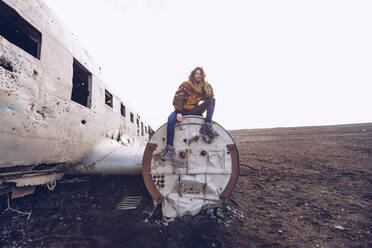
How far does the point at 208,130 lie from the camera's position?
12.2ft

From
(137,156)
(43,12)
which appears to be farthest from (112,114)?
(43,12)

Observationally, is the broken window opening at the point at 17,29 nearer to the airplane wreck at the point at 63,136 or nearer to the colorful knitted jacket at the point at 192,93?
the airplane wreck at the point at 63,136

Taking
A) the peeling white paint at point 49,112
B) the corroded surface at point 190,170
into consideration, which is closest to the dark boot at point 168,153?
the corroded surface at point 190,170

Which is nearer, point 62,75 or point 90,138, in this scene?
point 62,75

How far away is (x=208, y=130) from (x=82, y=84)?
14.4ft

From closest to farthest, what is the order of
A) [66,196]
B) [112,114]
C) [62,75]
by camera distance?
[62,75] → [66,196] → [112,114]

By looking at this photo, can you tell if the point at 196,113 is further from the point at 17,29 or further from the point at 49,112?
the point at 17,29

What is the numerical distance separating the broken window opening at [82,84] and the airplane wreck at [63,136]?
0.03 m

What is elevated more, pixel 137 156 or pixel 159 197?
pixel 137 156

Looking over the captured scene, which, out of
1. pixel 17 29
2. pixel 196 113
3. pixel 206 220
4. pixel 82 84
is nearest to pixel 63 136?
pixel 17 29

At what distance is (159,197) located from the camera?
3471 mm

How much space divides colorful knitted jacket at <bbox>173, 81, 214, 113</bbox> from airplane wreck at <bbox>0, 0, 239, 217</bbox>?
0.52m

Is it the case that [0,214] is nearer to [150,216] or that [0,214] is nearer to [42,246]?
[42,246]

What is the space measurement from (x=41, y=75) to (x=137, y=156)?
8.23ft
